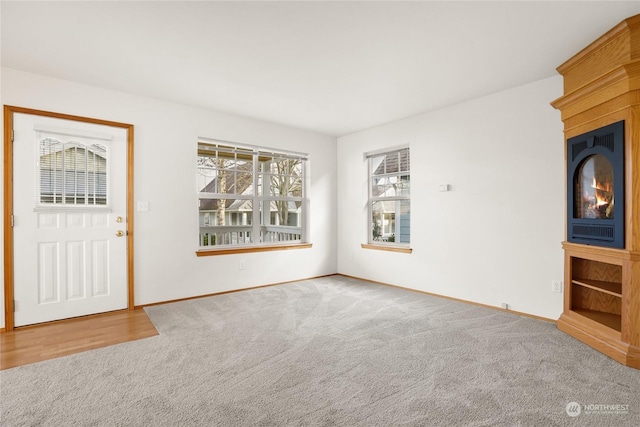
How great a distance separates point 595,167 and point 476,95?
5.23 ft

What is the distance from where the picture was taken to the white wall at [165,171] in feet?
11.3

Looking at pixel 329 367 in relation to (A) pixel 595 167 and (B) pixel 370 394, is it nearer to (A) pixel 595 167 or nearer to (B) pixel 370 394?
(B) pixel 370 394

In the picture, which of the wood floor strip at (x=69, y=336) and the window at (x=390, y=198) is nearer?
the wood floor strip at (x=69, y=336)

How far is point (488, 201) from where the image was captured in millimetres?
3859

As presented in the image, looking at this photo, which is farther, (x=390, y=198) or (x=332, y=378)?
(x=390, y=198)

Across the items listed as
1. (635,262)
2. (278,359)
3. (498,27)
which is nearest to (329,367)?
(278,359)

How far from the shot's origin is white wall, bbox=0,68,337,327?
3457 mm

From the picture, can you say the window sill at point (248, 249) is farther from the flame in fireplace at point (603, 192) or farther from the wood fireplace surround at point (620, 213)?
the flame in fireplace at point (603, 192)

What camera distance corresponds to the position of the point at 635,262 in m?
2.39

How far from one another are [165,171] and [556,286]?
15.4 feet

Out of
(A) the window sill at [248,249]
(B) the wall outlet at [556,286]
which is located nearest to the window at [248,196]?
(A) the window sill at [248,249]

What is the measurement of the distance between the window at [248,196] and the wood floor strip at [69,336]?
4.51ft

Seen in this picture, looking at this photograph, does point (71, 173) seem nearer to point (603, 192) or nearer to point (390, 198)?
point (390, 198)

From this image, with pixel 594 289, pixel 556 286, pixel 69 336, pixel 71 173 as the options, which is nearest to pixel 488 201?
pixel 556 286
